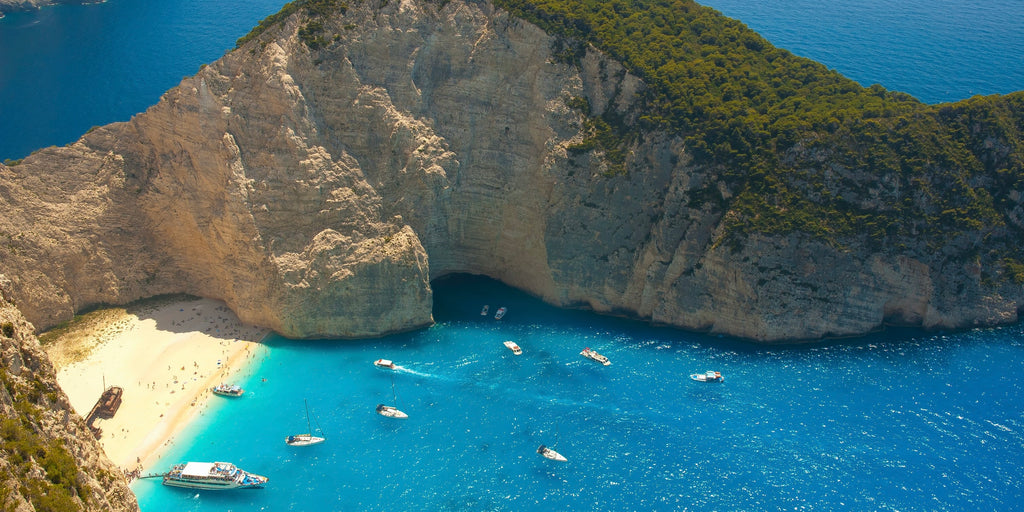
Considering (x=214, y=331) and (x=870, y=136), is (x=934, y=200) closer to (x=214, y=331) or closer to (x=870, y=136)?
(x=870, y=136)

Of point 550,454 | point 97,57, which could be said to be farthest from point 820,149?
point 97,57

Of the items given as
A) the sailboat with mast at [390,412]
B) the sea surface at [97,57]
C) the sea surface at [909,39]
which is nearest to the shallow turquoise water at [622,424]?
the sailboat with mast at [390,412]

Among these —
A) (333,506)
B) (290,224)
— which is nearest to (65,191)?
(290,224)

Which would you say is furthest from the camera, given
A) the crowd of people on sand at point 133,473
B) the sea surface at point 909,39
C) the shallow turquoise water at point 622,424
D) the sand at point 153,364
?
the sea surface at point 909,39

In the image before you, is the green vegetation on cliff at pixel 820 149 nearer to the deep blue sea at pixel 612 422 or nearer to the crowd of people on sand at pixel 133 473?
the deep blue sea at pixel 612 422

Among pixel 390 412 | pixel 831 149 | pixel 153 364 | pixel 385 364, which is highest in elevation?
pixel 831 149

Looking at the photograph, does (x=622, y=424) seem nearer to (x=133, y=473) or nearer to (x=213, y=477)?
(x=213, y=477)
